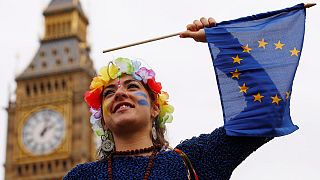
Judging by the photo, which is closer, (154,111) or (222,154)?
(222,154)

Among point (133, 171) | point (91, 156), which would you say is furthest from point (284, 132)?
point (91, 156)

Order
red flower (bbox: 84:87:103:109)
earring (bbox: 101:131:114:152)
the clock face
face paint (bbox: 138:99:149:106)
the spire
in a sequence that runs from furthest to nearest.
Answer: the spire, the clock face, red flower (bbox: 84:87:103:109), earring (bbox: 101:131:114:152), face paint (bbox: 138:99:149:106)

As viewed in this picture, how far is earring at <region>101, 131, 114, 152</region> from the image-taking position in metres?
5.35

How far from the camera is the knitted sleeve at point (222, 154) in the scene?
5.06m

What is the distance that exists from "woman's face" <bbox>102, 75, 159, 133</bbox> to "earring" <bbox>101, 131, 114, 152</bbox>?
0.46ft

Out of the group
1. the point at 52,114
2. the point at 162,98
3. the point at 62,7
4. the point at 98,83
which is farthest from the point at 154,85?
the point at 62,7

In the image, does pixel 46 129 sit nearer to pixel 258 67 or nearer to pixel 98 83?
pixel 98 83

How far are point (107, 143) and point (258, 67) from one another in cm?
111

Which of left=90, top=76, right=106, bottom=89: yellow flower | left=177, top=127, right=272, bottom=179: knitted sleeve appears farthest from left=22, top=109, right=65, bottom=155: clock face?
left=177, top=127, right=272, bottom=179: knitted sleeve

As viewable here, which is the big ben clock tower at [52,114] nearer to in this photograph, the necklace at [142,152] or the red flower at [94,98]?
the red flower at [94,98]

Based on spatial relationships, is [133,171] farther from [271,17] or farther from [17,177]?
[17,177]

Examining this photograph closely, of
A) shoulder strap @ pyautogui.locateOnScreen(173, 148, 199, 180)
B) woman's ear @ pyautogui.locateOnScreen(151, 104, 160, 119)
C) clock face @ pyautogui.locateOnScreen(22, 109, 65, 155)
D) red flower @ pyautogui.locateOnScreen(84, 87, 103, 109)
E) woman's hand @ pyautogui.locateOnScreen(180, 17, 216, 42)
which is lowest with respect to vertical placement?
clock face @ pyautogui.locateOnScreen(22, 109, 65, 155)

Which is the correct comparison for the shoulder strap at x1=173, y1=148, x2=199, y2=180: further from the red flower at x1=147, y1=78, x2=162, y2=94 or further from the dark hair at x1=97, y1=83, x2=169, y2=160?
the red flower at x1=147, y1=78, x2=162, y2=94

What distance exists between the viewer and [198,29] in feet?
17.6
